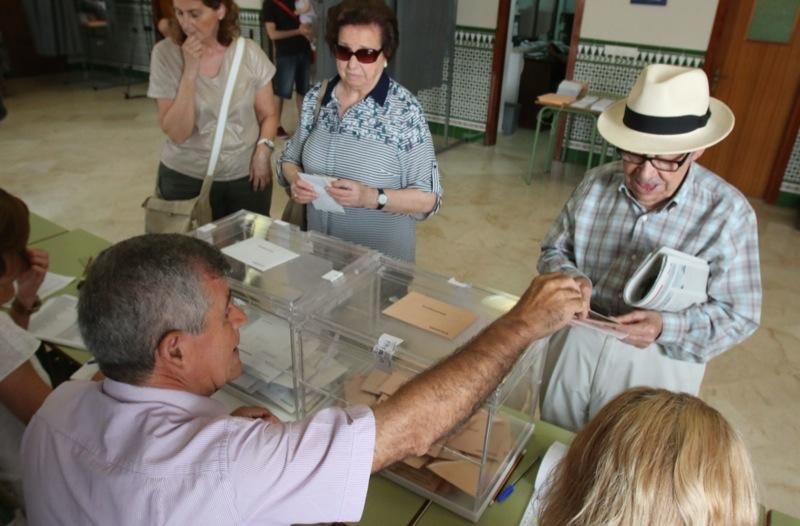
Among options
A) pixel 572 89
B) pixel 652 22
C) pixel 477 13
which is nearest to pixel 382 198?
pixel 572 89

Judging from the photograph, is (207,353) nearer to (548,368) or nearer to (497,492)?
(497,492)

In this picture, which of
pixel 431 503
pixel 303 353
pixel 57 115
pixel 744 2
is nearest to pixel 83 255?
pixel 303 353

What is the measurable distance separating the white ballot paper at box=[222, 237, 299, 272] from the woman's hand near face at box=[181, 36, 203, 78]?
88 centimetres

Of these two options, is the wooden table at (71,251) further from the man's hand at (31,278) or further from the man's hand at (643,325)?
the man's hand at (643,325)

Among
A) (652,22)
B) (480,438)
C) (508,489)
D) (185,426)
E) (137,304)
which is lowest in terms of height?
(508,489)

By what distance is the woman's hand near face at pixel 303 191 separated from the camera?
1.90m

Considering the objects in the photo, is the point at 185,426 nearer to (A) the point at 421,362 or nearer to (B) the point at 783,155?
(A) the point at 421,362

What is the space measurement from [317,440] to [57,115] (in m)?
7.96

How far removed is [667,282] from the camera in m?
1.39

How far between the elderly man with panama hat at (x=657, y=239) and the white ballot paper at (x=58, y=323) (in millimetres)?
1477

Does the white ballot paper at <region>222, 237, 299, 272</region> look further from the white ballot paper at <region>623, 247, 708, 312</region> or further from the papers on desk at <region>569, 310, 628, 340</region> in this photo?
the white ballot paper at <region>623, 247, 708, 312</region>

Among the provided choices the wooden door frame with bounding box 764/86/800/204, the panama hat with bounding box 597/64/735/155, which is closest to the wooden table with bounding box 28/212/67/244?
the panama hat with bounding box 597/64/735/155

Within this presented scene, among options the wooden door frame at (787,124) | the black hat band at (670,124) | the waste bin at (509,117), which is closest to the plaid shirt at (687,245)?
the black hat band at (670,124)

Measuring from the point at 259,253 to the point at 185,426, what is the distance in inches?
33.0
